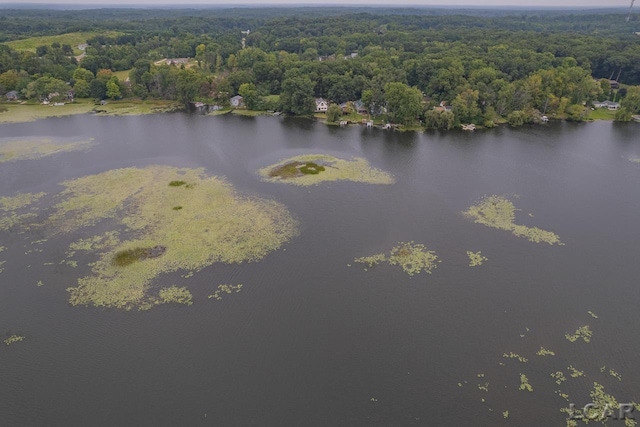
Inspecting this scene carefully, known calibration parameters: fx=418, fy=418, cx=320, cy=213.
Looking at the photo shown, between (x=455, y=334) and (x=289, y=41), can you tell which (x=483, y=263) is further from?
(x=289, y=41)

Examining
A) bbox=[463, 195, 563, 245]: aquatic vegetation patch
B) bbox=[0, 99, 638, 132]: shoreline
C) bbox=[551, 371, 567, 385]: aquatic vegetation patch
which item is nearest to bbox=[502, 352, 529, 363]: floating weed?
bbox=[551, 371, 567, 385]: aquatic vegetation patch

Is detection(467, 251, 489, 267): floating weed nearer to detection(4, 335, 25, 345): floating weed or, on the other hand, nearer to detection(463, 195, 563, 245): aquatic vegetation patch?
detection(463, 195, 563, 245): aquatic vegetation patch

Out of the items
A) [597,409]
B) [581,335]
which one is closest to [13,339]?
[597,409]

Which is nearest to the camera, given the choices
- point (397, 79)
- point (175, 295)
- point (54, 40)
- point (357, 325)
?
point (357, 325)

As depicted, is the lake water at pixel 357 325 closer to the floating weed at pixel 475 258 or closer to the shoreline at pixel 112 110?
the floating weed at pixel 475 258

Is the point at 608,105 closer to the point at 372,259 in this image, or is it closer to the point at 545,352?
the point at 372,259

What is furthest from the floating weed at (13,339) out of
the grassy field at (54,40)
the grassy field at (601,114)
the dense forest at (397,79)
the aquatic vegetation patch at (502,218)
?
the grassy field at (54,40)

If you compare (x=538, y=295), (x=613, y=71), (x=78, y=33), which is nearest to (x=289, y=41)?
(x=78, y=33)
